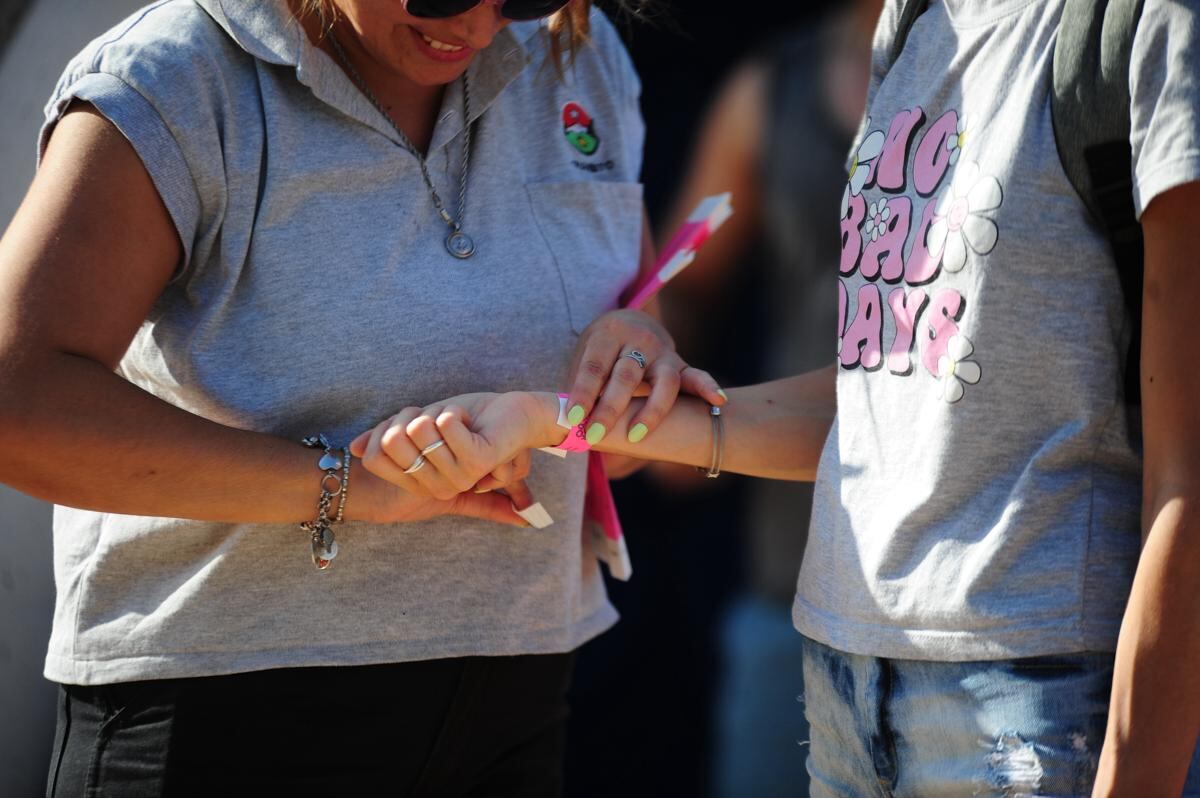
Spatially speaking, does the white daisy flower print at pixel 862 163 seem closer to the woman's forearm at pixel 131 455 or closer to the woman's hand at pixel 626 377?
the woman's hand at pixel 626 377

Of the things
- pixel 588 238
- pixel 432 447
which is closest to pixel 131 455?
pixel 432 447

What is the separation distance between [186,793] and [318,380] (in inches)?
22.1

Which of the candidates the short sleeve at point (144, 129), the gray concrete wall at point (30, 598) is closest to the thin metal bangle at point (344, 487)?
the short sleeve at point (144, 129)

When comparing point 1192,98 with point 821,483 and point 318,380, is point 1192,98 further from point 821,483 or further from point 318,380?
point 318,380

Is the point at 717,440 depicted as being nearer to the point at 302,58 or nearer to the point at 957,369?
the point at 957,369

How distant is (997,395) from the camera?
1201 millimetres

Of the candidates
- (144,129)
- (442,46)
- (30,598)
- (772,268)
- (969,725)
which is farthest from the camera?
(772,268)

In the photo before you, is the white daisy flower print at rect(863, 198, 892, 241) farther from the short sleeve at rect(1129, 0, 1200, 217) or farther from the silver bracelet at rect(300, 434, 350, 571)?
the silver bracelet at rect(300, 434, 350, 571)

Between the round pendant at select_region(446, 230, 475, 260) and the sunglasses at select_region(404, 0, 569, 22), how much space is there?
0.97 ft

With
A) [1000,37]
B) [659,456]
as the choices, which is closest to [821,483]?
[659,456]

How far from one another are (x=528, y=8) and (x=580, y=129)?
343mm

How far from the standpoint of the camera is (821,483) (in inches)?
56.7

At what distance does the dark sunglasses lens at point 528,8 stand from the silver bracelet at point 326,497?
0.61 m

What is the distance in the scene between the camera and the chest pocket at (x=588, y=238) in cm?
172
